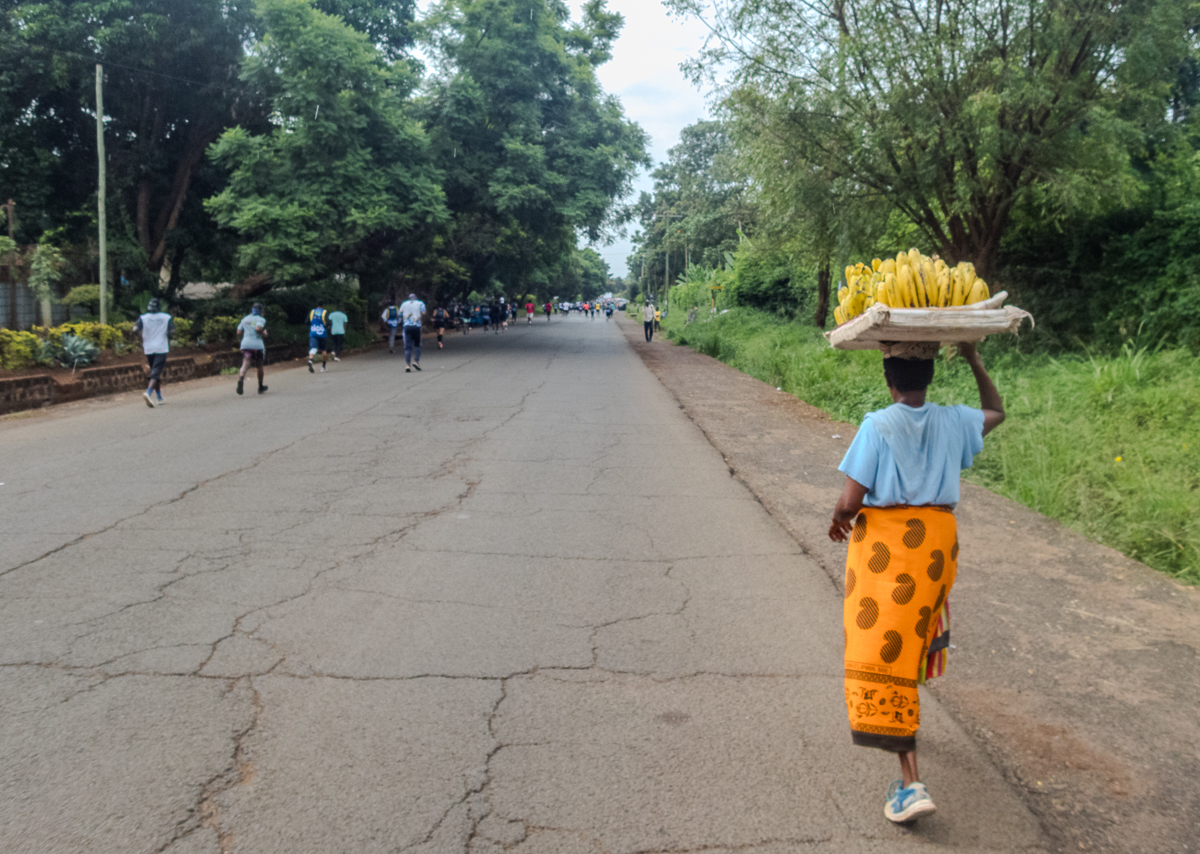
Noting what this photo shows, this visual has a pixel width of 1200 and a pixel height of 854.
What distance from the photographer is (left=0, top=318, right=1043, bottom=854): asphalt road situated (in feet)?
9.84

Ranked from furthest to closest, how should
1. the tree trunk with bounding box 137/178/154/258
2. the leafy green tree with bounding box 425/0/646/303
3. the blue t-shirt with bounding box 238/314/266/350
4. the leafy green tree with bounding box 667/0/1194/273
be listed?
the leafy green tree with bounding box 425/0/646/303 → the tree trunk with bounding box 137/178/154/258 → the blue t-shirt with bounding box 238/314/266/350 → the leafy green tree with bounding box 667/0/1194/273

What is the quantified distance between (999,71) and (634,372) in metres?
11.1

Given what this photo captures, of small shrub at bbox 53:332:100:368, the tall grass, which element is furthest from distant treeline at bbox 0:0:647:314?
the tall grass

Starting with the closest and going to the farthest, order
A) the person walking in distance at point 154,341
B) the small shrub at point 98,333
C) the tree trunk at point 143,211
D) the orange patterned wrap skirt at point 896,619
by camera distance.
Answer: the orange patterned wrap skirt at point 896,619 < the person walking in distance at point 154,341 < the small shrub at point 98,333 < the tree trunk at point 143,211

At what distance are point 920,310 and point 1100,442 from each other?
6.63m

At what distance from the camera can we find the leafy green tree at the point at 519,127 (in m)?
28.3

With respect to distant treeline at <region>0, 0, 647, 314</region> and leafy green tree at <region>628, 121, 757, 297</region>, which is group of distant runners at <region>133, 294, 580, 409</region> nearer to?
distant treeline at <region>0, 0, 647, 314</region>

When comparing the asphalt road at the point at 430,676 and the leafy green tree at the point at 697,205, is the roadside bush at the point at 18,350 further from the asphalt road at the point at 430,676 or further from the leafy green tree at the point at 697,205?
the leafy green tree at the point at 697,205

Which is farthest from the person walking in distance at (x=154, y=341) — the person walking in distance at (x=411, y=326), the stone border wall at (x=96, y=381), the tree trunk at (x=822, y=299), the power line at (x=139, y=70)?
the tree trunk at (x=822, y=299)

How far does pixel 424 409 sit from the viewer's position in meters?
13.7

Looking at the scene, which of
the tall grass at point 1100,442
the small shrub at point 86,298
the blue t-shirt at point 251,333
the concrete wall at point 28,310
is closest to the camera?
the tall grass at point 1100,442

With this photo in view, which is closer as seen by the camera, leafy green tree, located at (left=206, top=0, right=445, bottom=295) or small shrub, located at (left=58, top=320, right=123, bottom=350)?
small shrub, located at (left=58, top=320, right=123, bottom=350)

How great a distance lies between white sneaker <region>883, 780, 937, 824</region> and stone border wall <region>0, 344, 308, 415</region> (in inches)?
563

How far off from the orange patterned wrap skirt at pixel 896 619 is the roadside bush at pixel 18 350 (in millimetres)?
15929
